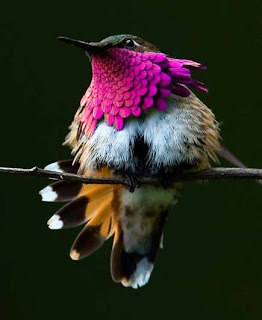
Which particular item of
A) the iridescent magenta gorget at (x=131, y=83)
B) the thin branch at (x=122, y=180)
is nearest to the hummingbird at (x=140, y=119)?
the iridescent magenta gorget at (x=131, y=83)

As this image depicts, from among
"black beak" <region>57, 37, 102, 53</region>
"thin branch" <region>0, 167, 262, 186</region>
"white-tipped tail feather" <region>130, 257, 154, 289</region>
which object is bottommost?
"white-tipped tail feather" <region>130, 257, 154, 289</region>

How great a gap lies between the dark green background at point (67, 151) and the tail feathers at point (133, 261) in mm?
615

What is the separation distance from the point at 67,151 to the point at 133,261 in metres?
0.70

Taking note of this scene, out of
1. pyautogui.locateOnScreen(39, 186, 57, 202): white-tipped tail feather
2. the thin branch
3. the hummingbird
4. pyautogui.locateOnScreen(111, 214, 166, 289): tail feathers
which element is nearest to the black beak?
the hummingbird

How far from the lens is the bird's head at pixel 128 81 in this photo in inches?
80.6

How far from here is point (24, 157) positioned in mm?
3049

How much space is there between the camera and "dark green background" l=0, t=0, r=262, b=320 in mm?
3074

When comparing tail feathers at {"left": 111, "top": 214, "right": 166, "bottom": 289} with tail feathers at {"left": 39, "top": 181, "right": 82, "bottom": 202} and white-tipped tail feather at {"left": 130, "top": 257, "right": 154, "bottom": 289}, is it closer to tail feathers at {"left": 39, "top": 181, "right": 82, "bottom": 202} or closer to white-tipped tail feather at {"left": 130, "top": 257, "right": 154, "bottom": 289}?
white-tipped tail feather at {"left": 130, "top": 257, "right": 154, "bottom": 289}

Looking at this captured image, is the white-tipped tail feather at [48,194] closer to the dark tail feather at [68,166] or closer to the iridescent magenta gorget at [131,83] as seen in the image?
the dark tail feather at [68,166]

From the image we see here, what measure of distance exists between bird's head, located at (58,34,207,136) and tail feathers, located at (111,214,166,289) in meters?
0.44

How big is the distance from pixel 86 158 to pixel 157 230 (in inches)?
15.6

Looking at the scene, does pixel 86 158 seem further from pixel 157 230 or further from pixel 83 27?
pixel 83 27

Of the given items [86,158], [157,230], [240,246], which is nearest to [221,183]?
[240,246]

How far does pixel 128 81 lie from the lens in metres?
2.08
